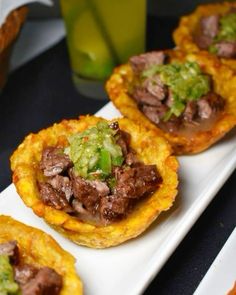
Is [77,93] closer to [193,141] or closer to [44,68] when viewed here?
[44,68]

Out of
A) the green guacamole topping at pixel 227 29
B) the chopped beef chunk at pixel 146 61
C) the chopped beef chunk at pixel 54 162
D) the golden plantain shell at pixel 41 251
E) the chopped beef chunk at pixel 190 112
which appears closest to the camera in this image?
the golden plantain shell at pixel 41 251

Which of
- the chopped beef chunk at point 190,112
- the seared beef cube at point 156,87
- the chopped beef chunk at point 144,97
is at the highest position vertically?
the seared beef cube at point 156,87

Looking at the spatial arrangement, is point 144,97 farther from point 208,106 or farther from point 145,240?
point 145,240

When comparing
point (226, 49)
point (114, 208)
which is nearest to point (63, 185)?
point (114, 208)

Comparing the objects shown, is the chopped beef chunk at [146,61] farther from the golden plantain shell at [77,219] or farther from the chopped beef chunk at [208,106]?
the golden plantain shell at [77,219]

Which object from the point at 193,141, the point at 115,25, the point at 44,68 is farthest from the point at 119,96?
the point at 44,68

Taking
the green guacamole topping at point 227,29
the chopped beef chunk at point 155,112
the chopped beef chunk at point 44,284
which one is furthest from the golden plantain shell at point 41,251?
the green guacamole topping at point 227,29
